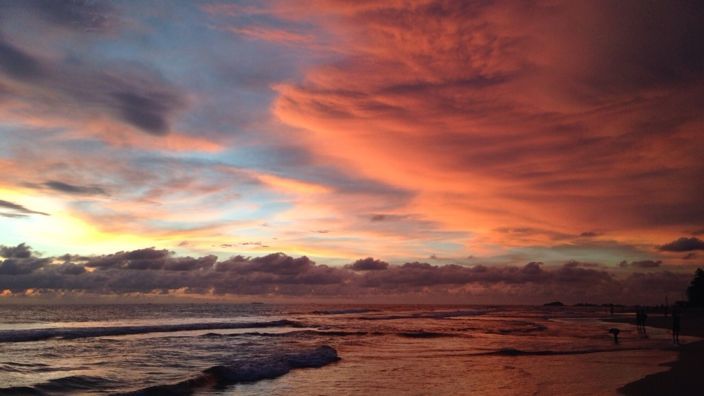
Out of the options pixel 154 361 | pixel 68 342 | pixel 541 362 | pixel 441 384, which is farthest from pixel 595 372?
pixel 68 342

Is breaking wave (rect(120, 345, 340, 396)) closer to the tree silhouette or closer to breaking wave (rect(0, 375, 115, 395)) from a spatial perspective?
breaking wave (rect(0, 375, 115, 395))

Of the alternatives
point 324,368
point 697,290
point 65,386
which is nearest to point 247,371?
point 324,368

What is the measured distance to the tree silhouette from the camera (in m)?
113

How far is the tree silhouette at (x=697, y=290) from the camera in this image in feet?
370

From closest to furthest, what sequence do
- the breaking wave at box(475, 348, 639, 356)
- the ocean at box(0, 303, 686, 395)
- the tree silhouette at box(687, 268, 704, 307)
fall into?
the ocean at box(0, 303, 686, 395) < the breaking wave at box(475, 348, 639, 356) < the tree silhouette at box(687, 268, 704, 307)

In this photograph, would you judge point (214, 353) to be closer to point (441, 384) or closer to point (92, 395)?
point (92, 395)

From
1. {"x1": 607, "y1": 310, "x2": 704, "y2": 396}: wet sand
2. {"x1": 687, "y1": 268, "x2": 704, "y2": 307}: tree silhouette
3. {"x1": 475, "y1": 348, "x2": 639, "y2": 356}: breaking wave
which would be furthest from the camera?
{"x1": 687, "y1": 268, "x2": 704, "y2": 307}: tree silhouette

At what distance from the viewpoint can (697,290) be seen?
115 meters

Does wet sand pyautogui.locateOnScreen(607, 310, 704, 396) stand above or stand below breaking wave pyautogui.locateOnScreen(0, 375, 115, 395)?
above

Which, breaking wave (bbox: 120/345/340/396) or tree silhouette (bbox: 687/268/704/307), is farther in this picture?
tree silhouette (bbox: 687/268/704/307)

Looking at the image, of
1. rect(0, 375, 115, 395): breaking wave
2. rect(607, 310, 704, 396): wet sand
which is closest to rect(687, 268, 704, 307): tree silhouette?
rect(607, 310, 704, 396): wet sand

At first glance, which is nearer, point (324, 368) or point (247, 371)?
point (247, 371)

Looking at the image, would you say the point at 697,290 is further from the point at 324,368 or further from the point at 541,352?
the point at 324,368

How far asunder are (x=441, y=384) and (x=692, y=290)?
123599 mm
